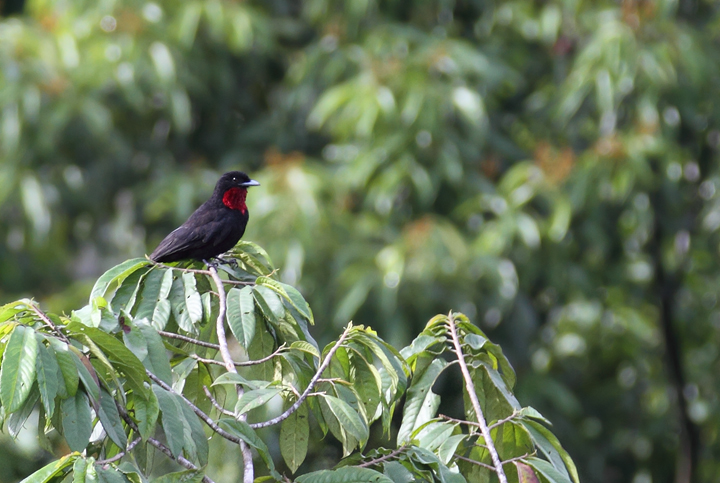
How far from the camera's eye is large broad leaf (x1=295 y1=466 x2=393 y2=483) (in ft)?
6.39

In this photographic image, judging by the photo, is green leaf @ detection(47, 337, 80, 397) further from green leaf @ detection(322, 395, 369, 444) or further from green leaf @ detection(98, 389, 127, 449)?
green leaf @ detection(322, 395, 369, 444)

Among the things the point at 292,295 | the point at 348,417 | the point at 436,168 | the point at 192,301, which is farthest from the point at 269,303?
the point at 436,168

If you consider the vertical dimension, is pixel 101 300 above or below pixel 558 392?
above

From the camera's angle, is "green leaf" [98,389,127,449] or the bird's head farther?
the bird's head

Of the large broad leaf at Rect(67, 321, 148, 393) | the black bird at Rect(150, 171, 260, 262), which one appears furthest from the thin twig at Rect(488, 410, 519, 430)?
the black bird at Rect(150, 171, 260, 262)

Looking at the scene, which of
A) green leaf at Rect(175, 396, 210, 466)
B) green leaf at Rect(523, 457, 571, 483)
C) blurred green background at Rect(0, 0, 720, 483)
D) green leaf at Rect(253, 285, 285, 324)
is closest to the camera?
green leaf at Rect(175, 396, 210, 466)

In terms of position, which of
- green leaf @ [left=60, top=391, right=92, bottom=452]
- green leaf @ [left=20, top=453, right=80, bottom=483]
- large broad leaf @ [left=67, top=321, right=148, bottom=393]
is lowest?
green leaf @ [left=20, top=453, right=80, bottom=483]

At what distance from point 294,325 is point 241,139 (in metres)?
4.96

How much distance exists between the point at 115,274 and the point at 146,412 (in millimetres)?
773

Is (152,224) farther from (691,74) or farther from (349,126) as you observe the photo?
(691,74)

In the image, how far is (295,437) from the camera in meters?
2.43

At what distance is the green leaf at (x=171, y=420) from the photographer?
190 centimetres

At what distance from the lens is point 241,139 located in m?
7.42

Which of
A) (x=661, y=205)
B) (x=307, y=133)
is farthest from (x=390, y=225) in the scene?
(x=661, y=205)
